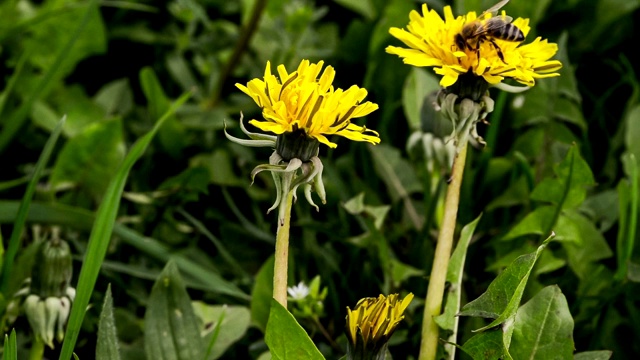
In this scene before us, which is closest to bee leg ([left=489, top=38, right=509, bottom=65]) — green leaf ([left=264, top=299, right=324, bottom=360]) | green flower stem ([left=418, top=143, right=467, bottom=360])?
green flower stem ([left=418, top=143, right=467, bottom=360])

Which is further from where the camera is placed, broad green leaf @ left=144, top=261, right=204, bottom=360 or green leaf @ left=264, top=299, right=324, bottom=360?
broad green leaf @ left=144, top=261, right=204, bottom=360

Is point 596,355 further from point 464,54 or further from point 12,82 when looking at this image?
point 12,82

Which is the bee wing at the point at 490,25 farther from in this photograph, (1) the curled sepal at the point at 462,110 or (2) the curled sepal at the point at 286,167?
(2) the curled sepal at the point at 286,167

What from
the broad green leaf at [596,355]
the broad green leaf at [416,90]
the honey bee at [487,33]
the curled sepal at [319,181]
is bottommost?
the broad green leaf at [416,90]

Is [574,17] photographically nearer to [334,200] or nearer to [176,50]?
[334,200]

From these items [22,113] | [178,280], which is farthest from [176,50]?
[178,280]

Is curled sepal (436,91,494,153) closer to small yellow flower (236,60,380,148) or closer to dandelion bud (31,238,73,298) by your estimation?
small yellow flower (236,60,380,148)

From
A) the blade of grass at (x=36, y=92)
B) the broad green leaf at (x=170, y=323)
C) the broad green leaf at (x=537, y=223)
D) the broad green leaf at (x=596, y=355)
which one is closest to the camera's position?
the broad green leaf at (x=596, y=355)

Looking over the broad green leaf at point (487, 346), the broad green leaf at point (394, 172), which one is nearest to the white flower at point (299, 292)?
the broad green leaf at point (487, 346)
